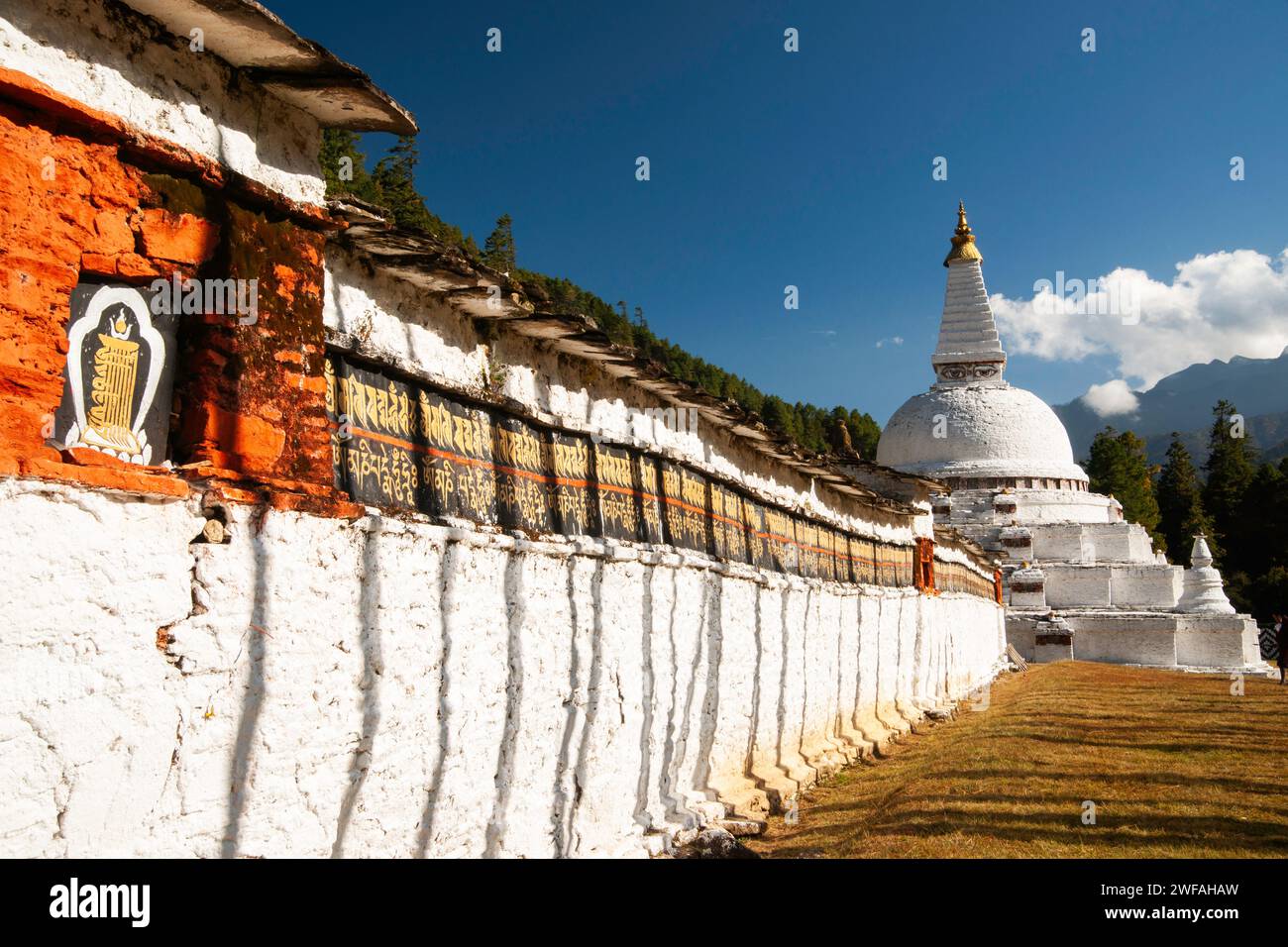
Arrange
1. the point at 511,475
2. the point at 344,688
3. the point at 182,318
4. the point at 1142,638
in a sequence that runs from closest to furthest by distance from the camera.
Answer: the point at 182,318 < the point at 344,688 < the point at 511,475 < the point at 1142,638

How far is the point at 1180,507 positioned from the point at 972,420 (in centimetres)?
2901

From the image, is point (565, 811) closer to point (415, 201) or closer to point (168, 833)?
point (168, 833)

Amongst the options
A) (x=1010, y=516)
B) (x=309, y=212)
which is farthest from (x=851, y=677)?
(x=1010, y=516)

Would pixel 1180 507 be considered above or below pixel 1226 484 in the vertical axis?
below

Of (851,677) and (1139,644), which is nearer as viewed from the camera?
(851,677)

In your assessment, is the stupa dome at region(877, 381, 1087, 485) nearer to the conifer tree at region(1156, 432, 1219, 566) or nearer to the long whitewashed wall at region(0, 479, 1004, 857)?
the conifer tree at region(1156, 432, 1219, 566)

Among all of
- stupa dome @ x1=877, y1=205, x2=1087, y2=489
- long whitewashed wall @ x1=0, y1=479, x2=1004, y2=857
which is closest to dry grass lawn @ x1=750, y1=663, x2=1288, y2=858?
long whitewashed wall @ x1=0, y1=479, x2=1004, y2=857

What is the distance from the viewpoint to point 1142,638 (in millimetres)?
28469

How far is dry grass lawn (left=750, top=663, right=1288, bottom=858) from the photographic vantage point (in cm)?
650

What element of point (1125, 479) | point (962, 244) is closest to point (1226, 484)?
point (1125, 479)

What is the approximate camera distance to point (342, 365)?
15.3 feet

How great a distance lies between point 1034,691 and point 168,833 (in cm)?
1754

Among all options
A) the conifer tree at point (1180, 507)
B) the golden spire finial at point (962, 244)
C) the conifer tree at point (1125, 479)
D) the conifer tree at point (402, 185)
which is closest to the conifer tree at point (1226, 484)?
the conifer tree at point (1180, 507)

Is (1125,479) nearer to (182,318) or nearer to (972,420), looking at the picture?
(972,420)
